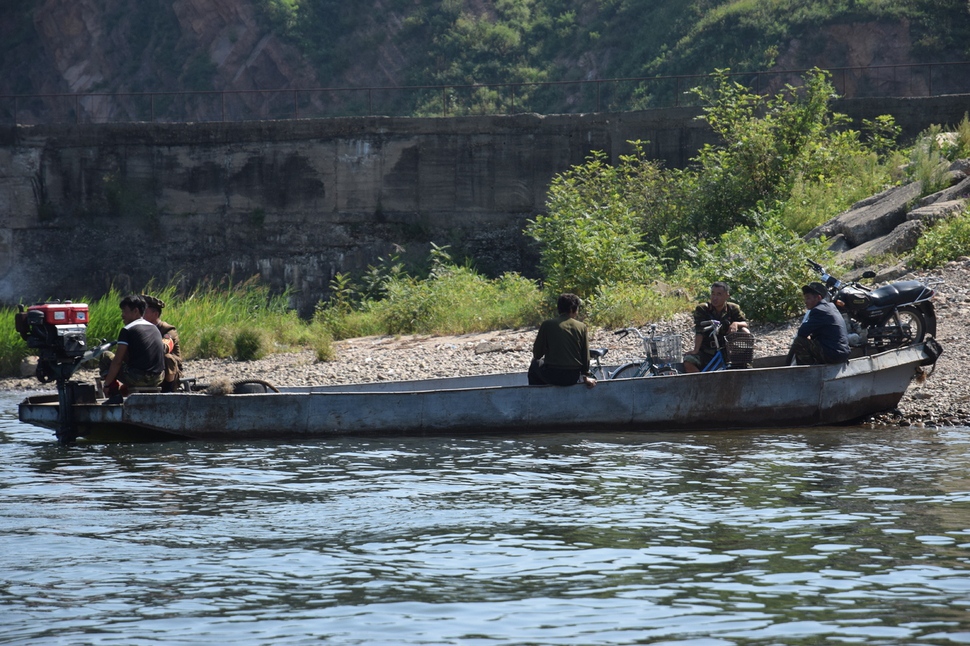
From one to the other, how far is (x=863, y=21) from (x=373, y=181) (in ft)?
78.7

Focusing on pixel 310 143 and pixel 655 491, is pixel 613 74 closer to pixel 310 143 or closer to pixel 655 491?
pixel 310 143

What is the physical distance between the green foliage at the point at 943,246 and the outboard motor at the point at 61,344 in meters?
11.8

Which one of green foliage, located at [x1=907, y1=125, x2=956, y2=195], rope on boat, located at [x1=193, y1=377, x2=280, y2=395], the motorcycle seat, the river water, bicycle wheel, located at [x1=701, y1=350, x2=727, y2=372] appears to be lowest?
the river water

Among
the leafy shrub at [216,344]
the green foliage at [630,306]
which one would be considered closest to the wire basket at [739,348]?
the green foliage at [630,306]

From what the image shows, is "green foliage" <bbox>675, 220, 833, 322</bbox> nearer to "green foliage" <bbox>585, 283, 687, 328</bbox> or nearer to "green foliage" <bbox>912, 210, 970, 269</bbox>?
"green foliage" <bbox>585, 283, 687, 328</bbox>

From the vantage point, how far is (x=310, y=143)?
28625mm

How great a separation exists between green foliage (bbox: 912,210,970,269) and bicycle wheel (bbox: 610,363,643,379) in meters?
6.13

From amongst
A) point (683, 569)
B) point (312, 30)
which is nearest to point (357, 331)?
point (683, 569)

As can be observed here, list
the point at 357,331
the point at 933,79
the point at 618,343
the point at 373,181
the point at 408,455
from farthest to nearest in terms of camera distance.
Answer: the point at 933,79 → the point at 373,181 → the point at 357,331 → the point at 618,343 → the point at 408,455

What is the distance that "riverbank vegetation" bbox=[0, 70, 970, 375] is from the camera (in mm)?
18484

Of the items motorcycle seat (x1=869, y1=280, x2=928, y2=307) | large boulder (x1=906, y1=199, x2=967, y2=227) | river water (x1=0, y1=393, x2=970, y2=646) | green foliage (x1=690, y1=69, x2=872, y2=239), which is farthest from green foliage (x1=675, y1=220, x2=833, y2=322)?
green foliage (x1=690, y1=69, x2=872, y2=239)

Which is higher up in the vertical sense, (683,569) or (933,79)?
(933,79)

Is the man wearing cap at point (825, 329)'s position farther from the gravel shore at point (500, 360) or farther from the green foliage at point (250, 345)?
the green foliage at point (250, 345)

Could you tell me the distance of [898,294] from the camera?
12594 millimetres
